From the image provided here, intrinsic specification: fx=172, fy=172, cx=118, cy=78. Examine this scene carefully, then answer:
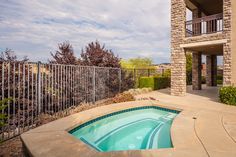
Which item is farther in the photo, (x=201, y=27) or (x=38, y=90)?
(x=201, y=27)

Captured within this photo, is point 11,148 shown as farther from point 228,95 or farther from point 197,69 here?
point 197,69

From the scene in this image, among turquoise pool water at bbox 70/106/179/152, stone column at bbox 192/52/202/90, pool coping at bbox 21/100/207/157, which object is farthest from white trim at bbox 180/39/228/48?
pool coping at bbox 21/100/207/157

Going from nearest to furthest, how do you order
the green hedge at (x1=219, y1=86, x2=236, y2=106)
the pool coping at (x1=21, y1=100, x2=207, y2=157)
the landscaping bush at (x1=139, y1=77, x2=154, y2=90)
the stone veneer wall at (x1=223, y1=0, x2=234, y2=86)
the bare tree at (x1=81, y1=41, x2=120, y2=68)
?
1. the pool coping at (x1=21, y1=100, x2=207, y2=157)
2. the green hedge at (x1=219, y1=86, x2=236, y2=106)
3. the stone veneer wall at (x1=223, y1=0, x2=234, y2=86)
4. the bare tree at (x1=81, y1=41, x2=120, y2=68)
5. the landscaping bush at (x1=139, y1=77, x2=154, y2=90)

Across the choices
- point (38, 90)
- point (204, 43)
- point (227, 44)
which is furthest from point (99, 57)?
point (227, 44)

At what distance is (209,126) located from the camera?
18.4ft

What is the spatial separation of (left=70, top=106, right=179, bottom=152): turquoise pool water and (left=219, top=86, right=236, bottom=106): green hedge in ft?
11.3

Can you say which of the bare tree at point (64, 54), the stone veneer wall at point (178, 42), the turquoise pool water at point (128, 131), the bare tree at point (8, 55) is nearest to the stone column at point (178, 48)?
the stone veneer wall at point (178, 42)

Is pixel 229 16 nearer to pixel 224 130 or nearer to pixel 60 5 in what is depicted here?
pixel 224 130

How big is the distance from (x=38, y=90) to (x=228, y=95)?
9.76 meters

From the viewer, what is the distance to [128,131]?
6621 mm

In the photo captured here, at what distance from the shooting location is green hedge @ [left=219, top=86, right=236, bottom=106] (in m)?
9.52

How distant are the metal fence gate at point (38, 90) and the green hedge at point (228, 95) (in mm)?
7511

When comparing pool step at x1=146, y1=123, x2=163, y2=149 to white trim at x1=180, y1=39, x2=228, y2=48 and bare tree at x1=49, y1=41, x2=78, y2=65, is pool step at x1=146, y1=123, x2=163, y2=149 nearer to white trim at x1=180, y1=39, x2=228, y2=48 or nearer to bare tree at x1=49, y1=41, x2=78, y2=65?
white trim at x1=180, y1=39, x2=228, y2=48

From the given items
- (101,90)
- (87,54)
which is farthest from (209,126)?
(87,54)
